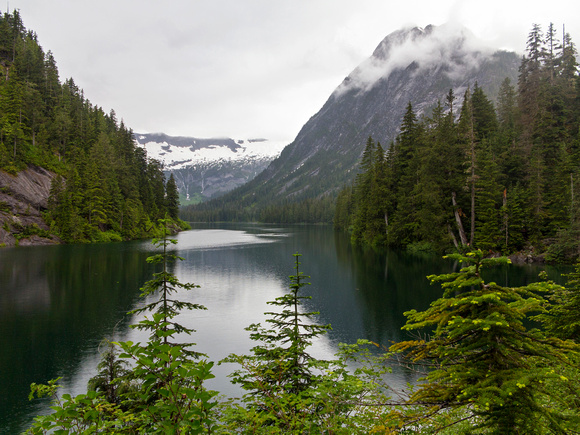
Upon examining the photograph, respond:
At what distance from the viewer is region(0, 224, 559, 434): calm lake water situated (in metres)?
14.9

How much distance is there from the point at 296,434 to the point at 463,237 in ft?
141

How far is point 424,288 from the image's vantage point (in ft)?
91.6

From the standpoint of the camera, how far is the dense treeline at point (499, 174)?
3816 centimetres

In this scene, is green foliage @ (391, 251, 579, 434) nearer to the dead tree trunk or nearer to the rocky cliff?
the dead tree trunk

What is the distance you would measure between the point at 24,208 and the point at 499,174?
253 feet

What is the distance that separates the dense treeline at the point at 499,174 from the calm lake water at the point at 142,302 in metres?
5.83

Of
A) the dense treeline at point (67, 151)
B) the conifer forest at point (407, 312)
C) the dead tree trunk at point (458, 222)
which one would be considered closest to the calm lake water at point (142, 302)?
the conifer forest at point (407, 312)

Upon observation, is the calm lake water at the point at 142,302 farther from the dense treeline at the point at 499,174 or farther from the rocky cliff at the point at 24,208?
the rocky cliff at the point at 24,208

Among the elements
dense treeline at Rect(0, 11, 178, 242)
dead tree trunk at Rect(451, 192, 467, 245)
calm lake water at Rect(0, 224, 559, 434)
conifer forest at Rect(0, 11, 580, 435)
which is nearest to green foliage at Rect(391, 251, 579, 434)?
conifer forest at Rect(0, 11, 580, 435)

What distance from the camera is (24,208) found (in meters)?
59.1

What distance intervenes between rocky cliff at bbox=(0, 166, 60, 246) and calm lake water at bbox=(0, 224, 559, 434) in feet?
29.6

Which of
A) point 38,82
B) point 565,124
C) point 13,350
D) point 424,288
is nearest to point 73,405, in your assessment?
point 13,350

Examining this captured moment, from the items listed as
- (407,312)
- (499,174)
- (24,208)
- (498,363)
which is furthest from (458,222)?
(24,208)

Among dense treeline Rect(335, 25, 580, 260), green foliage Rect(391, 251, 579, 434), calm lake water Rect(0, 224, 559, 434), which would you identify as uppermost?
dense treeline Rect(335, 25, 580, 260)
